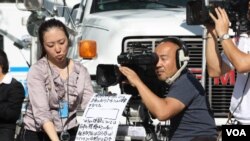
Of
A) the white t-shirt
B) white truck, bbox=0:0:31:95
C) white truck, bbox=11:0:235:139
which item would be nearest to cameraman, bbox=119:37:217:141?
the white t-shirt

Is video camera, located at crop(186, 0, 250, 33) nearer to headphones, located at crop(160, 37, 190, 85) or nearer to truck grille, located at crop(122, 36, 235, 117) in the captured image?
headphones, located at crop(160, 37, 190, 85)

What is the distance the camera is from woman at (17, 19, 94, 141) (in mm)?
5797

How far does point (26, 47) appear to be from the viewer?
29.8ft

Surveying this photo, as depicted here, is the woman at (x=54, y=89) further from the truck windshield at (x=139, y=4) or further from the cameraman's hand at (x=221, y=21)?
the truck windshield at (x=139, y=4)

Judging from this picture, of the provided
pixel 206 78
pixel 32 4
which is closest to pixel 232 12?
pixel 206 78

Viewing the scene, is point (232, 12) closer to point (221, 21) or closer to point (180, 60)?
point (221, 21)

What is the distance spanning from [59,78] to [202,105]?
3.44 ft

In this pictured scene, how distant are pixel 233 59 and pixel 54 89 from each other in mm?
1369

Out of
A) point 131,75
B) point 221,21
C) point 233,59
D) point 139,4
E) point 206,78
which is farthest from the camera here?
point 139,4

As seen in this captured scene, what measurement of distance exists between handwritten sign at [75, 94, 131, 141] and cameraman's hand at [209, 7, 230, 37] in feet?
2.89

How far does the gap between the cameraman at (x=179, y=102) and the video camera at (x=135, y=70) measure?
11cm

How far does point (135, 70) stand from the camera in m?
5.82

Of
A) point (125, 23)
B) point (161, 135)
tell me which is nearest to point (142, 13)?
point (125, 23)

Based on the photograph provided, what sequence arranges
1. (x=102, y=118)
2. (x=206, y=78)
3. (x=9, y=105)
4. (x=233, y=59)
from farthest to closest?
1. (x=206, y=78)
2. (x=9, y=105)
3. (x=102, y=118)
4. (x=233, y=59)
